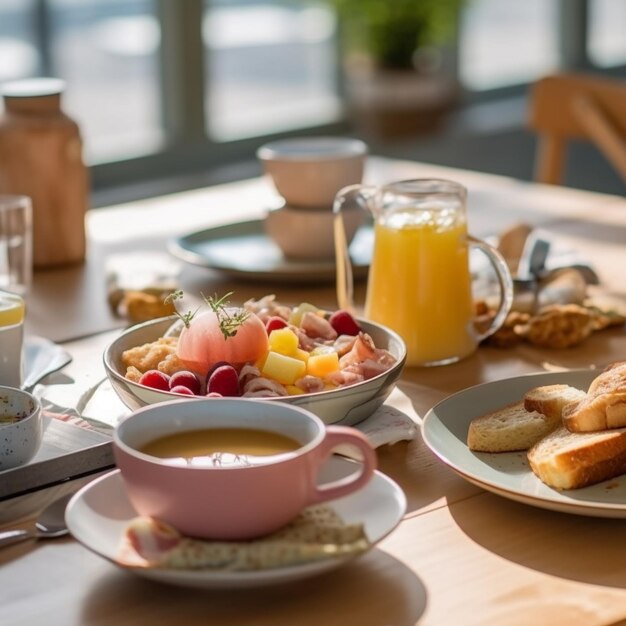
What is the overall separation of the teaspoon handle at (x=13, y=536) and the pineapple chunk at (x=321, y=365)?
26cm

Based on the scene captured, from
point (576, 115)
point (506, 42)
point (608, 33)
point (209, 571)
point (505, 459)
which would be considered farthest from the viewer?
point (608, 33)

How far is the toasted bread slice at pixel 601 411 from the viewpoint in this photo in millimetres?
894

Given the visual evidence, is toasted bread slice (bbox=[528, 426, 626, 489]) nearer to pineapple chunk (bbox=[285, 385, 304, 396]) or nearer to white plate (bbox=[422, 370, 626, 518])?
white plate (bbox=[422, 370, 626, 518])

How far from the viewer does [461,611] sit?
0.73m

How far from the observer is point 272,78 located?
14.1 feet

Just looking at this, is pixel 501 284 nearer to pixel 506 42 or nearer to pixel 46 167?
pixel 46 167

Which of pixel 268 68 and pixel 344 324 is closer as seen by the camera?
pixel 344 324

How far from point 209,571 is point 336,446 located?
4.2 inches

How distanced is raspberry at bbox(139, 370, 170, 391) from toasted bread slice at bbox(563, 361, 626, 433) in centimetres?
30

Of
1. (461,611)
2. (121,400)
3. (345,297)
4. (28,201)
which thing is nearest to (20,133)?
(28,201)

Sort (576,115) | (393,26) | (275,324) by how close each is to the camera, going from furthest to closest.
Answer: (393,26) → (576,115) → (275,324)

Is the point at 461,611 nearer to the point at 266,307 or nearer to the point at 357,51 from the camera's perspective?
the point at 266,307

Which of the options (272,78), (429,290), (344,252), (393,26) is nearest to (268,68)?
(272,78)

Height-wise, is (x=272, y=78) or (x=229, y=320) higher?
(x=229, y=320)
